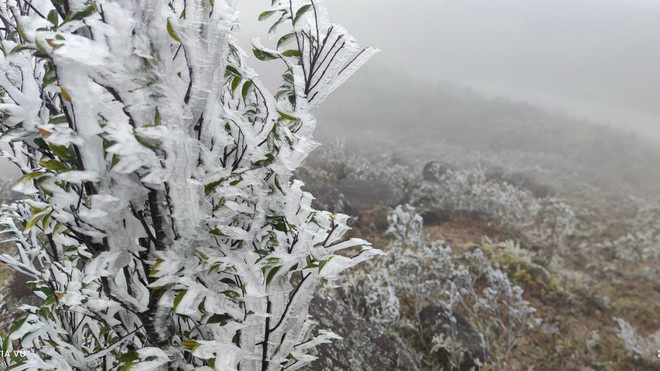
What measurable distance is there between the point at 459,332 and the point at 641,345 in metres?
2.73

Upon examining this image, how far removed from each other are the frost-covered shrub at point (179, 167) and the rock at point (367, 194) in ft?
31.7

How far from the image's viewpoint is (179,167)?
3.00 feet

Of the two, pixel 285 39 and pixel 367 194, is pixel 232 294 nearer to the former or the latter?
pixel 285 39

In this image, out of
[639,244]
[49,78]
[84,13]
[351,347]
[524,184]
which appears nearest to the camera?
[84,13]

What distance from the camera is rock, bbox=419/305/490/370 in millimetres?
4414

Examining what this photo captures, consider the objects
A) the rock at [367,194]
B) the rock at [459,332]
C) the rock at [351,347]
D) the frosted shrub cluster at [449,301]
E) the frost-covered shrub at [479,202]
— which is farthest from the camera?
the rock at [367,194]

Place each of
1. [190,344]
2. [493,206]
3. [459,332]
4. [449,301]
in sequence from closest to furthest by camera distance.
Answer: [190,344]
[459,332]
[449,301]
[493,206]

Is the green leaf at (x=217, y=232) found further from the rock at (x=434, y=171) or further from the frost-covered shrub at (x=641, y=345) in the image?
the rock at (x=434, y=171)

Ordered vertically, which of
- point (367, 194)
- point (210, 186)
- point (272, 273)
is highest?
point (210, 186)

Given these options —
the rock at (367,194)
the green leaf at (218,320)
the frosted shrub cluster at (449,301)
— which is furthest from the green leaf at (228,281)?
the rock at (367,194)

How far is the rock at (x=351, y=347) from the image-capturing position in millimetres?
2705

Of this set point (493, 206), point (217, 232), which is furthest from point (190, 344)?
point (493, 206)

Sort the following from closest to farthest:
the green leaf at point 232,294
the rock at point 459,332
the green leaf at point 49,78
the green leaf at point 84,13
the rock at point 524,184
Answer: the green leaf at point 84,13 → the green leaf at point 49,78 → the green leaf at point 232,294 → the rock at point 459,332 → the rock at point 524,184

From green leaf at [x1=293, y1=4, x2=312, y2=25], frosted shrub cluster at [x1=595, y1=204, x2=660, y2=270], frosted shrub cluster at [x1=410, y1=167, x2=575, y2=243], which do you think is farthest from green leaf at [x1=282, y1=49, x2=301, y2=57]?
frosted shrub cluster at [x1=410, y1=167, x2=575, y2=243]
